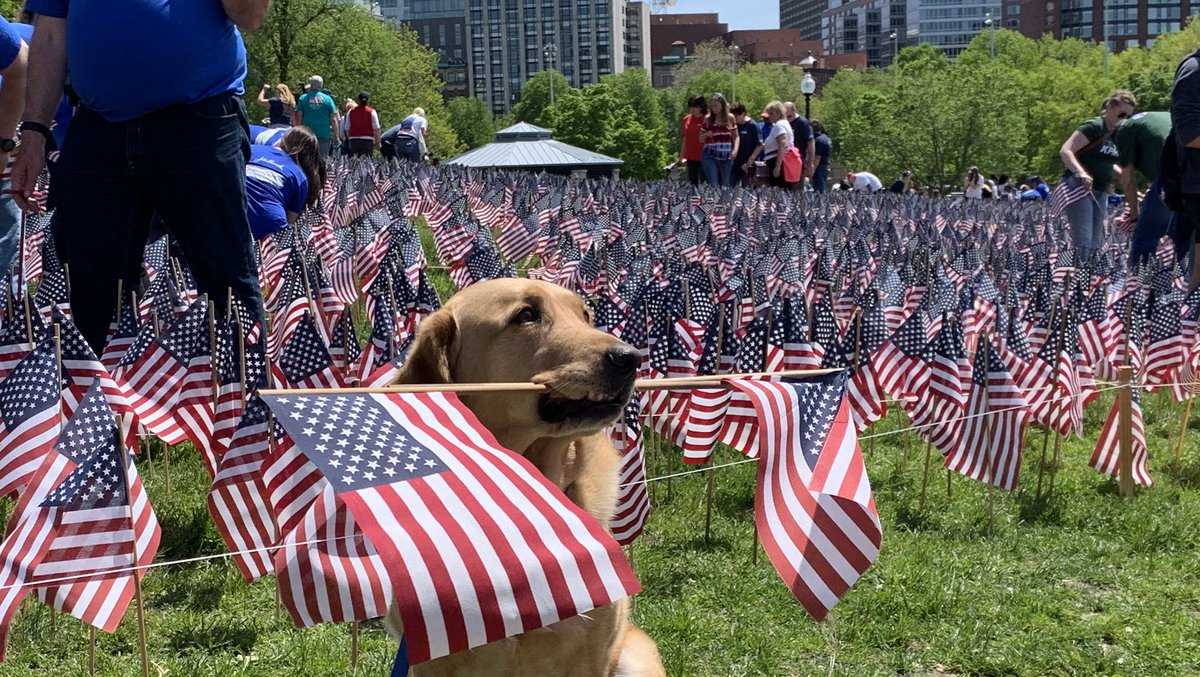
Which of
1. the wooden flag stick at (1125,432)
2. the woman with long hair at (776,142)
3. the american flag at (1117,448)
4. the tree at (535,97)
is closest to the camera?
the wooden flag stick at (1125,432)

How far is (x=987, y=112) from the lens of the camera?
64.0 m

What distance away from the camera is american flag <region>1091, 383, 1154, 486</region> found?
7293 mm

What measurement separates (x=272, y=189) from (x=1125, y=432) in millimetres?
5432

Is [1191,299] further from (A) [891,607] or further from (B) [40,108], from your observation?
(B) [40,108]

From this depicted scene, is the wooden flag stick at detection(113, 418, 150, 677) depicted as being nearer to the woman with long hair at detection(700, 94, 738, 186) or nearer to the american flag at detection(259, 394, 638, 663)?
the american flag at detection(259, 394, 638, 663)

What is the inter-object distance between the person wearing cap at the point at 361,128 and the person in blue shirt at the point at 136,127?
65.3 ft

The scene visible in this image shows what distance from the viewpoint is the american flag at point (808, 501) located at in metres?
3.96

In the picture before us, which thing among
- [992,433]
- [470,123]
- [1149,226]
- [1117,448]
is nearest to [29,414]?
[992,433]

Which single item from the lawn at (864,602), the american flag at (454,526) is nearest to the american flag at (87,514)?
the lawn at (864,602)

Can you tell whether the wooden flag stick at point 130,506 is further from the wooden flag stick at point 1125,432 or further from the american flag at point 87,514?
the wooden flag stick at point 1125,432

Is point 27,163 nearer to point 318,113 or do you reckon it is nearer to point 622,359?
point 622,359

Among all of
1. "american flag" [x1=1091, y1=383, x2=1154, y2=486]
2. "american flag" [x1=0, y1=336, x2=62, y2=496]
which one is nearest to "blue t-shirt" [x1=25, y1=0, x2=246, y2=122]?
"american flag" [x1=0, y1=336, x2=62, y2=496]

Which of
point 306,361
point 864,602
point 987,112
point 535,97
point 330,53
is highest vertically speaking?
point 535,97

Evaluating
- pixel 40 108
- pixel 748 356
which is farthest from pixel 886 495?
pixel 40 108
